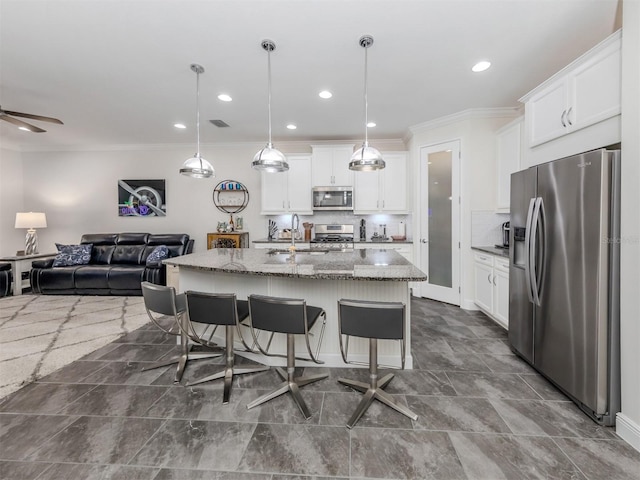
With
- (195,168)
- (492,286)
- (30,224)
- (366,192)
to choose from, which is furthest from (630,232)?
(30,224)

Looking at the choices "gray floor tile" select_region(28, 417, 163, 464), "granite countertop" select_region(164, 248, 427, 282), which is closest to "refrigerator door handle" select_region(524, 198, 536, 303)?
"granite countertop" select_region(164, 248, 427, 282)

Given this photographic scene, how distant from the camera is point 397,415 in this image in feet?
6.29

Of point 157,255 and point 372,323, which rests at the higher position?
point 157,255

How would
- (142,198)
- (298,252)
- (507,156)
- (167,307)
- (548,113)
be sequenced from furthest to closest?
1. (142,198)
2. (507,156)
3. (298,252)
4. (548,113)
5. (167,307)

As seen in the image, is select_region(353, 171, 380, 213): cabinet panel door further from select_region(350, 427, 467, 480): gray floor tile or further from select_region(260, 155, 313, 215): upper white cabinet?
select_region(350, 427, 467, 480): gray floor tile

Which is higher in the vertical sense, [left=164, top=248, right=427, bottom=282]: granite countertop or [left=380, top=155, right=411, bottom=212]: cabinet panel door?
[left=380, top=155, right=411, bottom=212]: cabinet panel door

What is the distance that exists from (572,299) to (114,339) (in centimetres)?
433

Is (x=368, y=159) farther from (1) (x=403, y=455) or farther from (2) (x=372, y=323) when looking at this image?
(1) (x=403, y=455)

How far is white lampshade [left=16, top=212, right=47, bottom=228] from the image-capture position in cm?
539

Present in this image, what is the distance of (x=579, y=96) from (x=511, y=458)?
251 centimetres

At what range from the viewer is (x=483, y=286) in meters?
3.76

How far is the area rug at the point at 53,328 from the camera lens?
258 centimetres

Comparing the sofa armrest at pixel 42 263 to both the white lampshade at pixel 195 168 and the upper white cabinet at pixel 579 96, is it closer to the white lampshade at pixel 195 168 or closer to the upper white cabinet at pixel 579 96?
the white lampshade at pixel 195 168

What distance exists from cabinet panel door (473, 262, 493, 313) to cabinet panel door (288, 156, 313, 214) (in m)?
2.94
